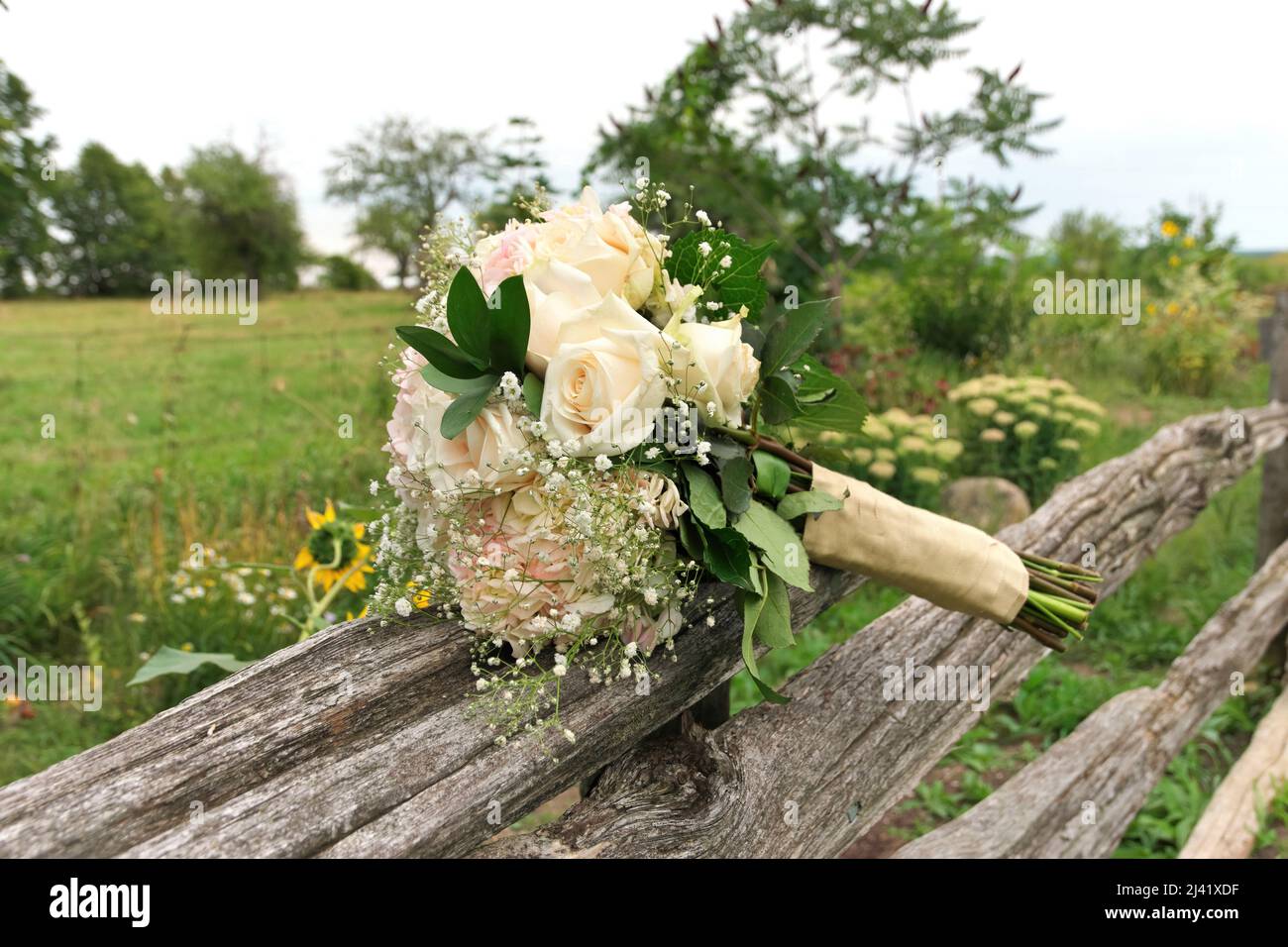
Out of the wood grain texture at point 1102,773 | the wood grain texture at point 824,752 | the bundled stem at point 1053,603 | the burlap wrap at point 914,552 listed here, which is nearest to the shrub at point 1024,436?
the wood grain texture at point 1102,773

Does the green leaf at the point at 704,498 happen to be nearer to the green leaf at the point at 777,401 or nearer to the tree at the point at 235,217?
the green leaf at the point at 777,401

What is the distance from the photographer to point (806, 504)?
155 centimetres

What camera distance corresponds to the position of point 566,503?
4.29ft

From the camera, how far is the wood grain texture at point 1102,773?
2342 millimetres

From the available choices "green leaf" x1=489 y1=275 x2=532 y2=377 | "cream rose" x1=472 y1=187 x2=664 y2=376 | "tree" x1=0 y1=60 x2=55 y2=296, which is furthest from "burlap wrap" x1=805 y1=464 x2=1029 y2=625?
"tree" x1=0 y1=60 x2=55 y2=296

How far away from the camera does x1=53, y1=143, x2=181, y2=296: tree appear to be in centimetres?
2980

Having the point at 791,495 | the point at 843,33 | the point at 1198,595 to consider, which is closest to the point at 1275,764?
the point at 1198,595

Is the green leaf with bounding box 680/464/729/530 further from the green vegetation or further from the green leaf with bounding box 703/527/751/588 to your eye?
the green vegetation

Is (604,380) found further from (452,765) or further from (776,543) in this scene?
(452,765)

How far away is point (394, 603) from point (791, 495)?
2.41ft

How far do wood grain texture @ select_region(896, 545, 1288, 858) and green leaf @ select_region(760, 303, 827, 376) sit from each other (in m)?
1.44

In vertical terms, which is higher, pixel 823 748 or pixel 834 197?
pixel 834 197

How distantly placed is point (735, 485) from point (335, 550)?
1.43 meters
